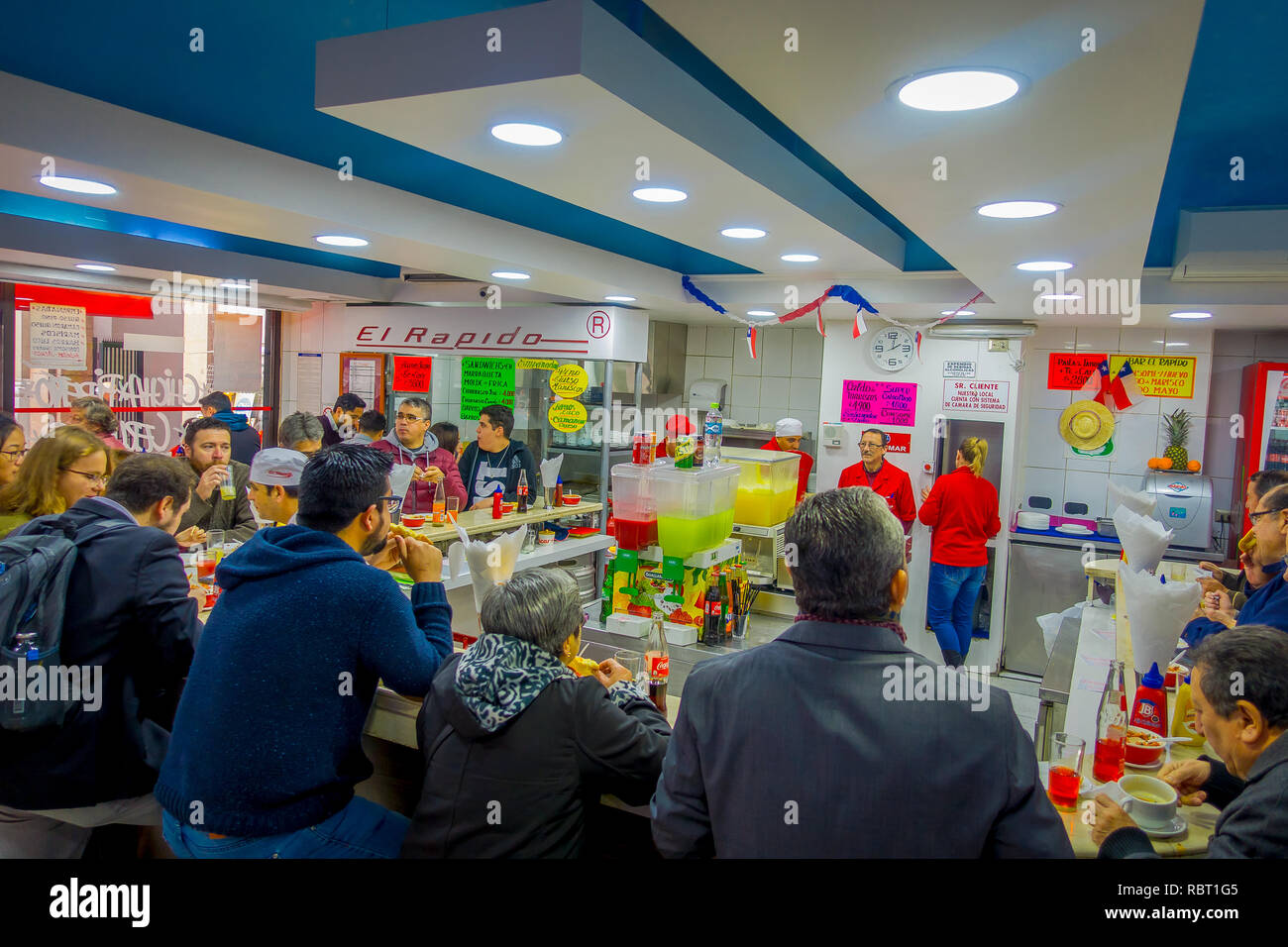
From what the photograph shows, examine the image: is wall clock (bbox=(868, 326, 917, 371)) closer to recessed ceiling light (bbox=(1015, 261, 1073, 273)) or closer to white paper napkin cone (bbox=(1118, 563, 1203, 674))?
recessed ceiling light (bbox=(1015, 261, 1073, 273))

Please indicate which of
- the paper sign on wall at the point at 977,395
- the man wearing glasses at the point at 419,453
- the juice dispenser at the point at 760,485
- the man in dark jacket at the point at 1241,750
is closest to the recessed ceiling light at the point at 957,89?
the man in dark jacket at the point at 1241,750

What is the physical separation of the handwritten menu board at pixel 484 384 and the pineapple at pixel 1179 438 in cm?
510

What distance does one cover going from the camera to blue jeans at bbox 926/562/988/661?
19.7 feet

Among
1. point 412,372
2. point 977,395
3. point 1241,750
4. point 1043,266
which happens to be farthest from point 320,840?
point 412,372

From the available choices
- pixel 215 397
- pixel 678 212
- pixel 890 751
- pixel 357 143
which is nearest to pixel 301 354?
pixel 215 397

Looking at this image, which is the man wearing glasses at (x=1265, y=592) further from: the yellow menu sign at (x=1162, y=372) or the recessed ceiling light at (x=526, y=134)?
the yellow menu sign at (x=1162, y=372)

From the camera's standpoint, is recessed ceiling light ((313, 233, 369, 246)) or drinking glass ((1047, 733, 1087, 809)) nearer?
drinking glass ((1047, 733, 1087, 809))

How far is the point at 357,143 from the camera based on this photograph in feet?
10.6

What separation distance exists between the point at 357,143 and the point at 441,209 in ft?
2.78

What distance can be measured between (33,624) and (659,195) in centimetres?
209

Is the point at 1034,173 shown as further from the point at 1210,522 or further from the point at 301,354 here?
the point at 301,354

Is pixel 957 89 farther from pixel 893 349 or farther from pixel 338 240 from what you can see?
pixel 893 349

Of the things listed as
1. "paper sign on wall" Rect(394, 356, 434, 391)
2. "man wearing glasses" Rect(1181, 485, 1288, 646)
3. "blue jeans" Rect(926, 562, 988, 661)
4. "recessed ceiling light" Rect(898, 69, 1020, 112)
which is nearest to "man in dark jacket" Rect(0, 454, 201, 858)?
"recessed ceiling light" Rect(898, 69, 1020, 112)

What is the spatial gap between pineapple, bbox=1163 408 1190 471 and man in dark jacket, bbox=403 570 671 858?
20.0 ft
